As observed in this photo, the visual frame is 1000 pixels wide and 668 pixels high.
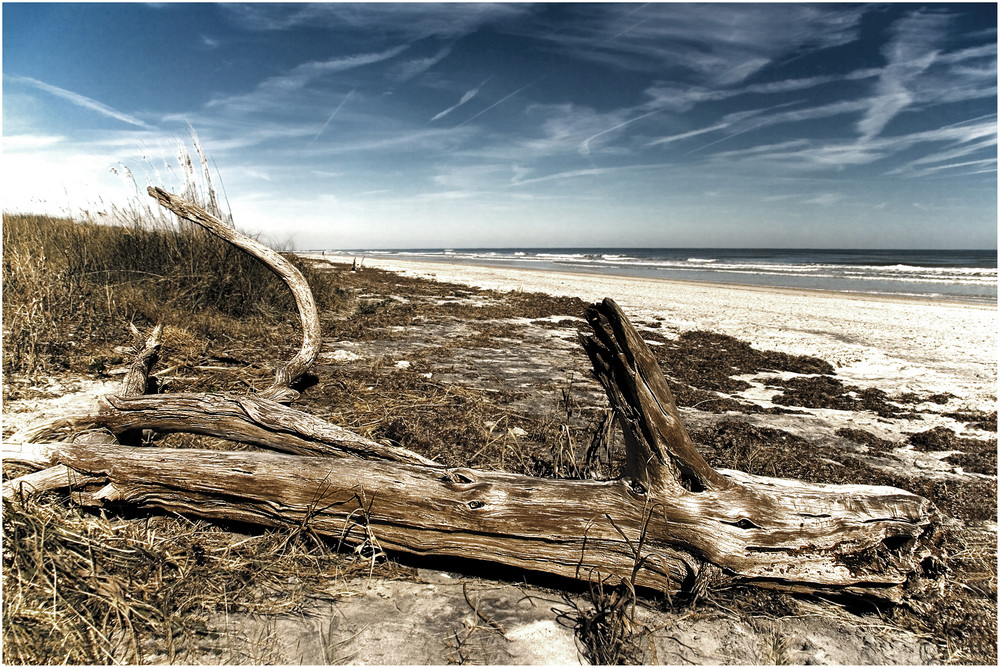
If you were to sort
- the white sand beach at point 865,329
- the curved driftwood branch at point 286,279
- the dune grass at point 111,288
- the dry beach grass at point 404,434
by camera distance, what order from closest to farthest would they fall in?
the dry beach grass at point 404,434 → the curved driftwood branch at point 286,279 → the dune grass at point 111,288 → the white sand beach at point 865,329

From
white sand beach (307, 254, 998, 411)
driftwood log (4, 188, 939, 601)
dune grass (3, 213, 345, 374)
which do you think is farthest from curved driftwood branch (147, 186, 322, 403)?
white sand beach (307, 254, 998, 411)

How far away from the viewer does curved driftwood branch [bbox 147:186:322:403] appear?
448 cm

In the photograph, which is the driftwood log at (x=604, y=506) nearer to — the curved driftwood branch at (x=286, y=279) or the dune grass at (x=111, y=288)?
the curved driftwood branch at (x=286, y=279)

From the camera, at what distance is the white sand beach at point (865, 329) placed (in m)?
6.28

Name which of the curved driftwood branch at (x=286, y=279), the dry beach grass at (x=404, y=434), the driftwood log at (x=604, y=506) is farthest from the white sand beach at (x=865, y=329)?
the curved driftwood branch at (x=286, y=279)

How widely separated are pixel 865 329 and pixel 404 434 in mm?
10092

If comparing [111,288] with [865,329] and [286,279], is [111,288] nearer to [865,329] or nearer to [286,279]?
[286,279]

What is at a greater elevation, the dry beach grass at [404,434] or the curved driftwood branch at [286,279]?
the curved driftwood branch at [286,279]

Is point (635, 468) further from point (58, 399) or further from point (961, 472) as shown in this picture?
point (58, 399)

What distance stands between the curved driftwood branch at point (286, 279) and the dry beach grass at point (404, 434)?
310mm

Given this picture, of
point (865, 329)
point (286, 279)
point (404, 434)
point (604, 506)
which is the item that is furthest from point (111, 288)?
point (865, 329)

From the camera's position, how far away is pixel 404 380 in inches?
211

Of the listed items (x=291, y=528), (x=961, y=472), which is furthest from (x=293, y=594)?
(x=961, y=472)

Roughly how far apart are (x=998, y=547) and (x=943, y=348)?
281 inches
